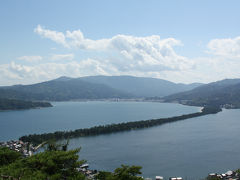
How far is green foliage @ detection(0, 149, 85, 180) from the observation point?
8.09 metres

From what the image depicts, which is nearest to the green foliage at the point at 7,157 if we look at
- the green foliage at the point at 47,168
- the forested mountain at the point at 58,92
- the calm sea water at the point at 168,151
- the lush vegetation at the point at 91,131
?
the green foliage at the point at 47,168

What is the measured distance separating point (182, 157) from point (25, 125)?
38.3 metres

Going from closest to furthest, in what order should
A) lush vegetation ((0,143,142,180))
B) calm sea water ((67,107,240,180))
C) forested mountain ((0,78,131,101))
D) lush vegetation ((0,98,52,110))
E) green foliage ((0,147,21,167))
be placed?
1. lush vegetation ((0,143,142,180))
2. green foliage ((0,147,21,167))
3. calm sea water ((67,107,240,180))
4. lush vegetation ((0,98,52,110))
5. forested mountain ((0,78,131,101))

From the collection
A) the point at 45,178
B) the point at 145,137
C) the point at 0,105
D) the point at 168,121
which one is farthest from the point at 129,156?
the point at 0,105

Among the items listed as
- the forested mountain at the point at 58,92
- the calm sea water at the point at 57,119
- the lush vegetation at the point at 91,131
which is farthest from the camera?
the forested mountain at the point at 58,92

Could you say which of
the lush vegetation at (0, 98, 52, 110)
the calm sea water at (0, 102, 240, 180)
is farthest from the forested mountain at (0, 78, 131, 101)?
the calm sea water at (0, 102, 240, 180)

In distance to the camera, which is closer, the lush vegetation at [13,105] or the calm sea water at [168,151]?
the calm sea water at [168,151]

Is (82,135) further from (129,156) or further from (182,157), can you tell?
(182,157)

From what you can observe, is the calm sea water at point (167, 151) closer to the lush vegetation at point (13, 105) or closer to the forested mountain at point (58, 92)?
the lush vegetation at point (13, 105)

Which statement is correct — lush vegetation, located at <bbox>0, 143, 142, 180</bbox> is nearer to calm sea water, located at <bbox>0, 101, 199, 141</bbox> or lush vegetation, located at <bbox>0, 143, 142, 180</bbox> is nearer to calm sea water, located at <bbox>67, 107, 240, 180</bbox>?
calm sea water, located at <bbox>67, 107, 240, 180</bbox>

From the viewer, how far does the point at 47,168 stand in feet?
29.5

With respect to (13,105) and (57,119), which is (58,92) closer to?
(13,105)

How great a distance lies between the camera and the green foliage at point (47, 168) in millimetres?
8086

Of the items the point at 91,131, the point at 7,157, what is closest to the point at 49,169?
the point at 7,157
